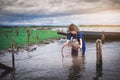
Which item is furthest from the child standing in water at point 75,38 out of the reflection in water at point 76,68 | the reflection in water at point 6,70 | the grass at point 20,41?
the grass at point 20,41

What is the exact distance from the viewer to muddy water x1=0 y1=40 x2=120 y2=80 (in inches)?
240

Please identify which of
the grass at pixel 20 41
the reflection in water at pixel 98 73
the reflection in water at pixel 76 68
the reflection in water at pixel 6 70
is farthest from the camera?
the grass at pixel 20 41

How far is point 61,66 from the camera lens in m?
6.96

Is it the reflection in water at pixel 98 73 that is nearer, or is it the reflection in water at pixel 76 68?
the reflection in water at pixel 98 73

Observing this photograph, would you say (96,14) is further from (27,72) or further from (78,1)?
(27,72)

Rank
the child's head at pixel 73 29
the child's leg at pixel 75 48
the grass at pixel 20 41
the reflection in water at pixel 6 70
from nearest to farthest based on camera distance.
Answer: the child's head at pixel 73 29 < the child's leg at pixel 75 48 < the reflection in water at pixel 6 70 < the grass at pixel 20 41

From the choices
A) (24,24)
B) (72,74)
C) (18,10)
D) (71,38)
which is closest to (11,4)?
(18,10)

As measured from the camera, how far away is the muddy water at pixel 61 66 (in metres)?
6.10

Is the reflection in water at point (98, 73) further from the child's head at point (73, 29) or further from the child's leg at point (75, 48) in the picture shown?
the child's head at point (73, 29)

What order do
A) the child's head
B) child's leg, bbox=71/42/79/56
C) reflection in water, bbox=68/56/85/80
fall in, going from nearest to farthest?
1. reflection in water, bbox=68/56/85/80
2. the child's head
3. child's leg, bbox=71/42/79/56

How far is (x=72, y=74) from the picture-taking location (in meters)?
6.19

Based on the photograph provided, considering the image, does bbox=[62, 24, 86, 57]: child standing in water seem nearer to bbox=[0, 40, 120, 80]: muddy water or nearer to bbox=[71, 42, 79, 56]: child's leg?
bbox=[71, 42, 79, 56]: child's leg

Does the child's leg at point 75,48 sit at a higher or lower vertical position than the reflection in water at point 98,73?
higher

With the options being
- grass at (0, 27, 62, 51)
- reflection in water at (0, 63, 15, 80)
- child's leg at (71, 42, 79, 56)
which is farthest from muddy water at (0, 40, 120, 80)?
grass at (0, 27, 62, 51)
